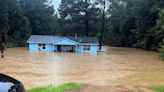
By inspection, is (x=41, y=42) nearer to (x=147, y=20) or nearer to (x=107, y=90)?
(x=147, y=20)

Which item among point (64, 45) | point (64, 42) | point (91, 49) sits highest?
point (64, 42)

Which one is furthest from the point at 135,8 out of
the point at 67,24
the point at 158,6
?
the point at 67,24

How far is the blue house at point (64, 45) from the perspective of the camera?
153ft

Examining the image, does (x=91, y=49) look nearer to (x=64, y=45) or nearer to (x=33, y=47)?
(x=64, y=45)

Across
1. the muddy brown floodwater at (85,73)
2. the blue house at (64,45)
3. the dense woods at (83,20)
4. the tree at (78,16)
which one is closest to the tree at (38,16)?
the dense woods at (83,20)

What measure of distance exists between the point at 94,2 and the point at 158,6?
670 inches

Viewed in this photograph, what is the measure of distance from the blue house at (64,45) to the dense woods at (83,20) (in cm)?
765

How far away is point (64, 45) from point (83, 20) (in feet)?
49.8

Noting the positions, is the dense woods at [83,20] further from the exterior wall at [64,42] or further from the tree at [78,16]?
the exterior wall at [64,42]

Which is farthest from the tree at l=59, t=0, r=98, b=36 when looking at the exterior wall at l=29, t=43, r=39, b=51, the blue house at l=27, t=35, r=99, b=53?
the exterior wall at l=29, t=43, r=39, b=51

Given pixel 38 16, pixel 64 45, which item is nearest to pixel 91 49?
pixel 64 45

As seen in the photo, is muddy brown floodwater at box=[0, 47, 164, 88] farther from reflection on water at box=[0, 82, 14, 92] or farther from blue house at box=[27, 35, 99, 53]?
blue house at box=[27, 35, 99, 53]

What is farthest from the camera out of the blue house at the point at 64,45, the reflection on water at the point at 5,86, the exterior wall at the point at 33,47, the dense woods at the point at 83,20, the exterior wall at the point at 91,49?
the dense woods at the point at 83,20

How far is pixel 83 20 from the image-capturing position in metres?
61.5
